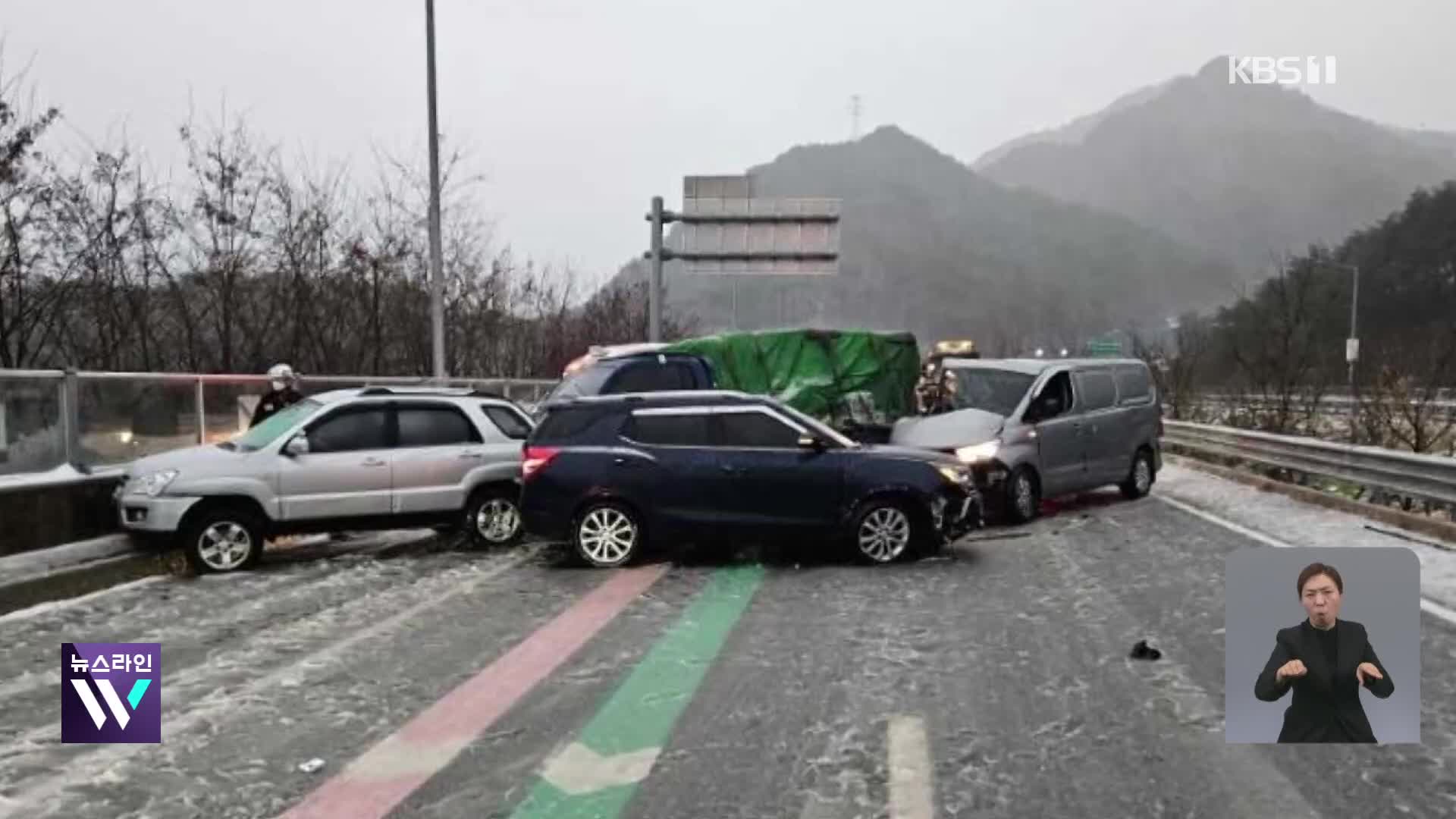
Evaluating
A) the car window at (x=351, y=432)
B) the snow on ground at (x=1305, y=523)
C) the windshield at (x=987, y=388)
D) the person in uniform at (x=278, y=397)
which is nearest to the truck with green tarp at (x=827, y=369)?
the windshield at (x=987, y=388)

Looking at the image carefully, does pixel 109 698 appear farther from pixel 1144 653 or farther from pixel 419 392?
pixel 419 392

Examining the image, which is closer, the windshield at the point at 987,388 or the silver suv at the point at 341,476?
the silver suv at the point at 341,476

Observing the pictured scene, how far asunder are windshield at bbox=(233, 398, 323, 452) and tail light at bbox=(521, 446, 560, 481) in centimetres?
238

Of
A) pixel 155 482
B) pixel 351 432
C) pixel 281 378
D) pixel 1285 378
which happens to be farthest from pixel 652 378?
pixel 1285 378

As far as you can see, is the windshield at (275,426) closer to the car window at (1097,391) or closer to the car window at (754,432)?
the car window at (754,432)

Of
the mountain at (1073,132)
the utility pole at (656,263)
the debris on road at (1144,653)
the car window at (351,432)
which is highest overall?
the mountain at (1073,132)

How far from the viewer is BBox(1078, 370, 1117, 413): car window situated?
44.3 ft

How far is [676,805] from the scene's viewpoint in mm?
3912

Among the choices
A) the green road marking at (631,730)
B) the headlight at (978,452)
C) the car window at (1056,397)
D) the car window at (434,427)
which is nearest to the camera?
the green road marking at (631,730)

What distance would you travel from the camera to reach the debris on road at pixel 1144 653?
5.91m

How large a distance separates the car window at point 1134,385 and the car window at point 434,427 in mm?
8930

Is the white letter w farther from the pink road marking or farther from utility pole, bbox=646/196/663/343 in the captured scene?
utility pole, bbox=646/196/663/343

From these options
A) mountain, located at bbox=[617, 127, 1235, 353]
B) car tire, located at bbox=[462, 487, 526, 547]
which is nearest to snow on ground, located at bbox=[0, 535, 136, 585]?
car tire, located at bbox=[462, 487, 526, 547]

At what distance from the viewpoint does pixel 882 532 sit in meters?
9.28
